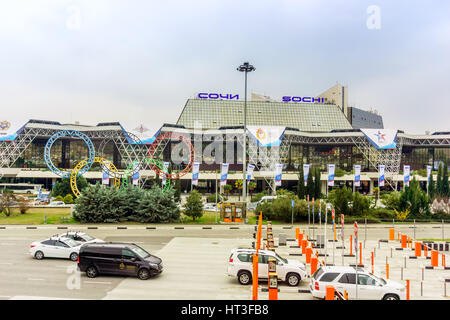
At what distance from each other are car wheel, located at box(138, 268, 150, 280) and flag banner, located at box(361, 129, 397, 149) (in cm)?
7497

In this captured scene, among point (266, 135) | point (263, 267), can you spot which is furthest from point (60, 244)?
point (266, 135)

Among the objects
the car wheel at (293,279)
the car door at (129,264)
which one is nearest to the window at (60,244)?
the car door at (129,264)

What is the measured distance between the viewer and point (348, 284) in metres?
14.6

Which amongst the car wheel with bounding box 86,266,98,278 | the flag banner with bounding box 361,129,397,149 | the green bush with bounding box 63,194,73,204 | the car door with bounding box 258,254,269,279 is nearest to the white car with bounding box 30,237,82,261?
the car wheel with bounding box 86,266,98,278

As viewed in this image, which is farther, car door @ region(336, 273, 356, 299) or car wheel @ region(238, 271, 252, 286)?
car wheel @ region(238, 271, 252, 286)

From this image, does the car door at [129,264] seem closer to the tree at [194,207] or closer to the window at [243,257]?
the window at [243,257]

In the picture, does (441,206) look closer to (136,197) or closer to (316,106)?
(136,197)

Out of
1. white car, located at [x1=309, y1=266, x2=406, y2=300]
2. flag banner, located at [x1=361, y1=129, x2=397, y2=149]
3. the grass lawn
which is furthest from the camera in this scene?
flag banner, located at [x1=361, y1=129, x2=397, y2=149]

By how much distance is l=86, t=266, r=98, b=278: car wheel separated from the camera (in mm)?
17484

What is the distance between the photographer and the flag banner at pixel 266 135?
72.9 metres

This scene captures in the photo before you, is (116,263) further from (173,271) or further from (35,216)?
(35,216)

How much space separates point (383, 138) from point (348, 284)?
75.0 m

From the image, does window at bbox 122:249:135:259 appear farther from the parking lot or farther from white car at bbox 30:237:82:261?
white car at bbox 30:237:82:261

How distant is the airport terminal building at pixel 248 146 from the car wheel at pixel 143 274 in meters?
53.5
